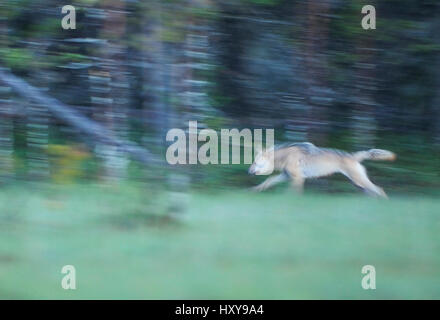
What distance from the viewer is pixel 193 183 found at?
662 centimetres

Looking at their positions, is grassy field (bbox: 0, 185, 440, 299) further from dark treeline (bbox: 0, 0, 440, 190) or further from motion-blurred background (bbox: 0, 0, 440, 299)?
dark treeline (bbox: 0, 0, 440, 190)

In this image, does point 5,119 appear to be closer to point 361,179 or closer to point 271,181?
point 271,181

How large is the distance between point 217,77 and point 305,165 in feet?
4.44

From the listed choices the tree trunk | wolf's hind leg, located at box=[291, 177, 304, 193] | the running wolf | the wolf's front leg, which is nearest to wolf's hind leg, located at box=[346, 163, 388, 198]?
the running wolf

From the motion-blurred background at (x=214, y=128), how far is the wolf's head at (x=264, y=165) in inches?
5.9

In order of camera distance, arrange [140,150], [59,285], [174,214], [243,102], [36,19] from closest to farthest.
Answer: [59,285] → [174,214] → [140,150] → [36,19] → [243,102]

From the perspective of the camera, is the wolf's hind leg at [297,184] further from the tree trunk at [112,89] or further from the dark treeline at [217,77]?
the tree trunk at [112,89]

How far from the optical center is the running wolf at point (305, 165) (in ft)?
24.4

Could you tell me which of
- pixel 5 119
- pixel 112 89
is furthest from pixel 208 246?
pixel 5 119

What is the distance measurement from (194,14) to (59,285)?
2.78 m

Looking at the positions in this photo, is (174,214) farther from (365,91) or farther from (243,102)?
(365,91)

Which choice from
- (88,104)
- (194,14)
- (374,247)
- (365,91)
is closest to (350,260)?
(374,247)

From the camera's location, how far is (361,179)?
7480 millimetres

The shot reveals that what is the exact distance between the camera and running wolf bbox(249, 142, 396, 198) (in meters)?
7.43
